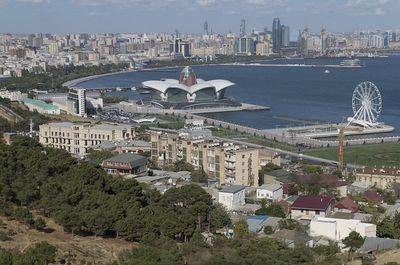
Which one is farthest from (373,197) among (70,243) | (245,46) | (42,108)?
(245,46)

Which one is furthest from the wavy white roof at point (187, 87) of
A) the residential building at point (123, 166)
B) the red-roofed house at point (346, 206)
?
the red-roofed house at point (346, 206)

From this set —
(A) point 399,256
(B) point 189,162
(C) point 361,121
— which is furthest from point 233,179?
(C) point 361,121

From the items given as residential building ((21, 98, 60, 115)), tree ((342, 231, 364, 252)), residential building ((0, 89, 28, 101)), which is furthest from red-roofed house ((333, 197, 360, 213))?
residential building ((0, 89, 28, 101))

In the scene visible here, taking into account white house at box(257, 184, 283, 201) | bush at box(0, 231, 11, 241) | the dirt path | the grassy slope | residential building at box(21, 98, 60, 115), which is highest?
bush at box(0, 231, 11, 241)

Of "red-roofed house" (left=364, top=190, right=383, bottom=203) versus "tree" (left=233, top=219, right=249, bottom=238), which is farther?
"red-roofed house" (left=364, top=190, right=383, bottom=203)

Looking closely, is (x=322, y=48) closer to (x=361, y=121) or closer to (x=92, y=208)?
(x=361, y=121)

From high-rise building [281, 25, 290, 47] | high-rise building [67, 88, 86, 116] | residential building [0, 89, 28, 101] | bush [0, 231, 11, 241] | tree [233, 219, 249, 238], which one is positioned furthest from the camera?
high-rise building [281, 25, 290, 47]

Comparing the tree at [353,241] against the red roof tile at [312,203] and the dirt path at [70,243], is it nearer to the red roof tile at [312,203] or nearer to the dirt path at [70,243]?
the red roof tile at [312,203]

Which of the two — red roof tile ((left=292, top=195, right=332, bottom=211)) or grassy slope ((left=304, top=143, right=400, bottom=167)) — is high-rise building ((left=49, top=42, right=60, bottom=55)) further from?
red roof tile ((left=292, top=195, right=332, bottom=211))
